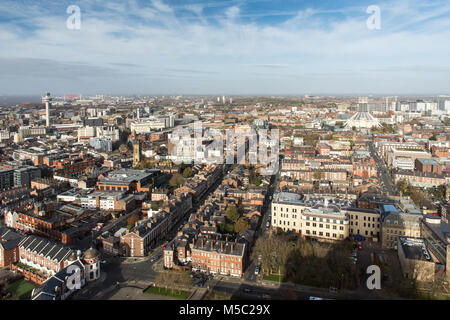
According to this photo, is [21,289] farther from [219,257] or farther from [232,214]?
[232,214]

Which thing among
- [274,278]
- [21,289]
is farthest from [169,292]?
[21,289]

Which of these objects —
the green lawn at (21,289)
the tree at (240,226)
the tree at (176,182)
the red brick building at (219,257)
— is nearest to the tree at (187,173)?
the tree at (176,182)

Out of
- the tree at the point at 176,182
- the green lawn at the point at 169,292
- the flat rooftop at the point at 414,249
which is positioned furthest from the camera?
the tree at the point at 176,182

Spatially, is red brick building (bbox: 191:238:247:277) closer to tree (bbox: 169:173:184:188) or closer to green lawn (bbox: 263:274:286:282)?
green lawn (bbox: 263:274:286:282)

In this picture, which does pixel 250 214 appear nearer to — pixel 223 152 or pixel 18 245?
pixel 18 245

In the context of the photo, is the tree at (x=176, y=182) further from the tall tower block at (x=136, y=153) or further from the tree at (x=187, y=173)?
the tall tower block at (x=136, y=153)

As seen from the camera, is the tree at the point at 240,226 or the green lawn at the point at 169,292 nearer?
the green lawn at the point at 169,292
